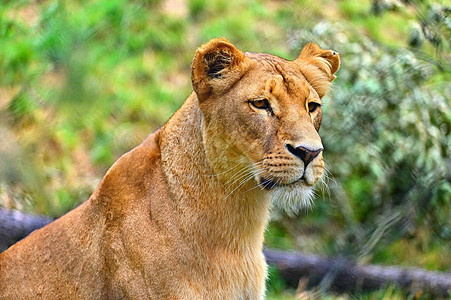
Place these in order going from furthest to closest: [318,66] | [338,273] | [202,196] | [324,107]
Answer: [324,107]
[338,273]
[318,66]
[202,196]

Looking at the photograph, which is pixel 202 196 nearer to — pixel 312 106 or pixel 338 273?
pixel 312 106

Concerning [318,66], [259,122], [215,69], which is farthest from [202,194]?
[318,66]

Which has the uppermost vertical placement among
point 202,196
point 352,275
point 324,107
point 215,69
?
point 215,69

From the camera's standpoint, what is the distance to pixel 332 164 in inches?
244

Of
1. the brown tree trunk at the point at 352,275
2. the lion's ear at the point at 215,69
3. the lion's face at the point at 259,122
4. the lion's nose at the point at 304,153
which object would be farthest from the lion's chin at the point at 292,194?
the brown tree trunk at the point at 352,275

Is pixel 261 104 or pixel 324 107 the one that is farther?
pixel 324 107

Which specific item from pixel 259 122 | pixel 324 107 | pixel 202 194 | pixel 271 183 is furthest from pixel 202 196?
pixel 324 107

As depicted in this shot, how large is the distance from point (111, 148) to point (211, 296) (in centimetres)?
365

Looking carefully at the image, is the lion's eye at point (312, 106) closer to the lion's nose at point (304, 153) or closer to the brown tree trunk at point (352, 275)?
the lion's nose at point (304, 153)

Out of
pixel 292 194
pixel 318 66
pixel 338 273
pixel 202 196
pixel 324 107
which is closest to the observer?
pixel 292 194

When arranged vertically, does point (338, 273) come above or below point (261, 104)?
below

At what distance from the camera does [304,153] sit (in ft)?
9.32

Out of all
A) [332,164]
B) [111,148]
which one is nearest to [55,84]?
[111,148]

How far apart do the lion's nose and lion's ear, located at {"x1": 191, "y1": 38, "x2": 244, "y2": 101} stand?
1.44ft
